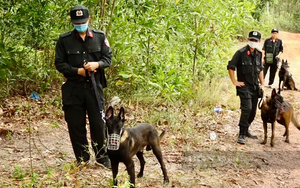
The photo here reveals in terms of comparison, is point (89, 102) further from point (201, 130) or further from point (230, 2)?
point (230, 2)

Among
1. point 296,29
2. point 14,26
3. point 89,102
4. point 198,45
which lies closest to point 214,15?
point 198,45

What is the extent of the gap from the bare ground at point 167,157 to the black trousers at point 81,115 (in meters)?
0.29

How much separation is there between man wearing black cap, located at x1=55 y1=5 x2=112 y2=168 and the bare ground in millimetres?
435

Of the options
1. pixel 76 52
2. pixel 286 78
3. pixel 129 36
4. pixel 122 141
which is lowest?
pixel 286 78

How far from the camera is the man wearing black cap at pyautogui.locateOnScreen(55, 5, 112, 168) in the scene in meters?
4.61

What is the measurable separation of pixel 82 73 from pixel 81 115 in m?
0.60

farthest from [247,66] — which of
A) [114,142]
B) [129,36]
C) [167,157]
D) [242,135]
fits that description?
[114,142]

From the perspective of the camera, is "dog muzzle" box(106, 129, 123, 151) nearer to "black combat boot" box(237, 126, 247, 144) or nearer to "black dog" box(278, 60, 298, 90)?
"black combat boot" box(237, 126, 247, 144)

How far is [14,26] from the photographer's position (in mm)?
6848

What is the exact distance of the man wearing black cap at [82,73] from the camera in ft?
15.1

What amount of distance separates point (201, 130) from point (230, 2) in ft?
12.7

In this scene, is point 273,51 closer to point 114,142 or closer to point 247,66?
point 247,66

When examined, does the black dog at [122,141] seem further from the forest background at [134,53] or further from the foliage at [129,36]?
the foliage at [129,36]

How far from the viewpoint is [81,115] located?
4.89 meters
